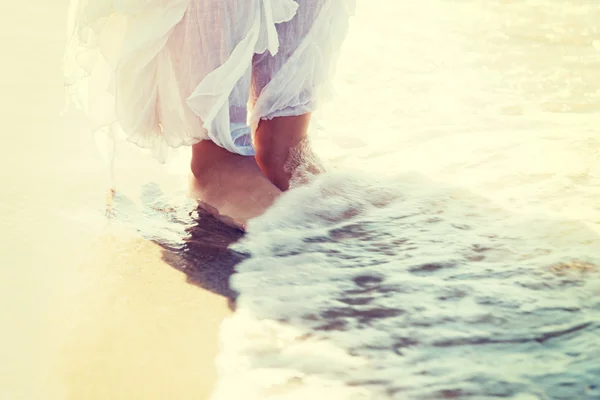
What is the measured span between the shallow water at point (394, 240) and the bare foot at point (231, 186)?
0.04 m

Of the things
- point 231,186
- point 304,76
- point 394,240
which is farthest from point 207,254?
point 304,76

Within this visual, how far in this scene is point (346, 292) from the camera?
114 cm

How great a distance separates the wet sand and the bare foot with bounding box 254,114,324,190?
15.2 inches

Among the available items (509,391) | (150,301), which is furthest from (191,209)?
(509,391)

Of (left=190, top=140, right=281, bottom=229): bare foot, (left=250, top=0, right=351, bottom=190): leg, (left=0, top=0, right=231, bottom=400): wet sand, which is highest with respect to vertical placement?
(left=250, top=0, right=351, bottom=190): leg

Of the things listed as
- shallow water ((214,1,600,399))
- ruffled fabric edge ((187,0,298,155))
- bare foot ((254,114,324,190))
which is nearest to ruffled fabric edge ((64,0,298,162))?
ruffled fabric edge ((187,0,298,155))

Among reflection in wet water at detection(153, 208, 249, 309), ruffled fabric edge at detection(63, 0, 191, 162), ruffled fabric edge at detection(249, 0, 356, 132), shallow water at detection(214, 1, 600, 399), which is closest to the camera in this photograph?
shallow water at detection(214, 1, 600, 399)

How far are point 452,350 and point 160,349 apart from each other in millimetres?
418

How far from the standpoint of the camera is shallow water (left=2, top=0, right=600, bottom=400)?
0.93m

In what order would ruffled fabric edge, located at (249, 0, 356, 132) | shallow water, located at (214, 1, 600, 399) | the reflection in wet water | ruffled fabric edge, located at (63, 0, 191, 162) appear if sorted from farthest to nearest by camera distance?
ruffled fabric edge, located at (249, 0, 356, 132) → ruffled fabric edge, located at (63, 0, 191, 162) → the reflection in wet water → shallow water, located at (214, 1, 600, 399)

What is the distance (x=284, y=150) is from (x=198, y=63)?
0.33 meters

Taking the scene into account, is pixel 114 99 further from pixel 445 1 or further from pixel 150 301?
pixel 445 1

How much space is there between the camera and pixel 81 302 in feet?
3.72

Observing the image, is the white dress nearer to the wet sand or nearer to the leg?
the leg
